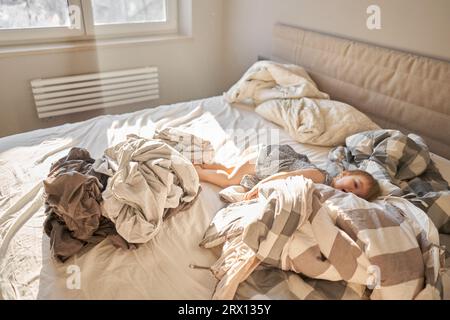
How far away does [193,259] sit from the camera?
3.78 feet

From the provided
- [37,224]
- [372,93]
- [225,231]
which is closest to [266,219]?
[225,231]

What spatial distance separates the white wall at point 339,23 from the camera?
5.46 feet

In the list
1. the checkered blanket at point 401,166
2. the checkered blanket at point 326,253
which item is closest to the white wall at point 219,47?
the checkered blanket at point 401,166

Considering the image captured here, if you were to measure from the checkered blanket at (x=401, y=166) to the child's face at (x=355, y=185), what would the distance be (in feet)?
0.31

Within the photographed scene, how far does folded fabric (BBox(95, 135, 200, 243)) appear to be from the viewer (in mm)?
1167

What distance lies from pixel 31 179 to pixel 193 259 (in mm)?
816

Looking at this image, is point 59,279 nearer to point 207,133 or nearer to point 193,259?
point 193,259

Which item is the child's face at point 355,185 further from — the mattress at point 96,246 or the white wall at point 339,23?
the white wall at point 339,23

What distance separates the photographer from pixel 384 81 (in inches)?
73.0

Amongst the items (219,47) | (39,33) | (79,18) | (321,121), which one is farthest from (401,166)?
(39,33)

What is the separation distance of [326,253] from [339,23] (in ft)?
5.16

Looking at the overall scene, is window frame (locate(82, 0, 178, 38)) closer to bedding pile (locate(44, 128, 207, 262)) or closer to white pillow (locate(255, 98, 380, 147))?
white pillow (locate(255, 98, 380, 147))

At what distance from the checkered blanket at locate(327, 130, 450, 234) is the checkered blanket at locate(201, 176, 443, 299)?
21 centimetres

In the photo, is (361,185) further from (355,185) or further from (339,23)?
(339,23)
